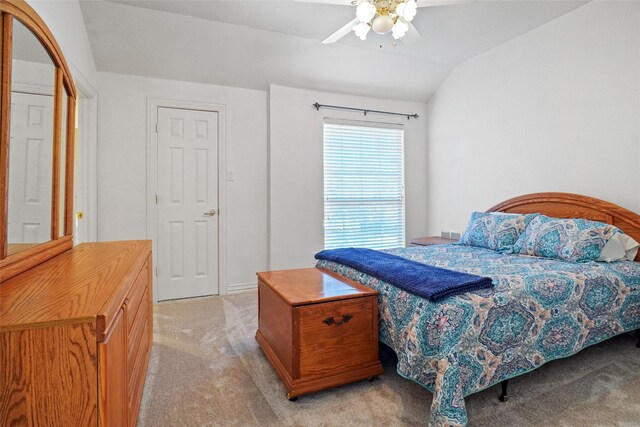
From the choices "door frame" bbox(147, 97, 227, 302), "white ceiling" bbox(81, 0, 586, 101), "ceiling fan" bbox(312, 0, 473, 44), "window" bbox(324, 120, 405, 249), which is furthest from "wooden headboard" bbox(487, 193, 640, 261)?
"door frame" bbox(147, 97, 227, 302)

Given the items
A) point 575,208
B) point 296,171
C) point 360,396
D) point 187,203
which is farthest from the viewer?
point 296,171

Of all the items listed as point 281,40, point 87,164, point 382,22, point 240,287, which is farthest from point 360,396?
point 281,40

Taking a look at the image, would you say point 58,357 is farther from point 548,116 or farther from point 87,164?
point 548,116

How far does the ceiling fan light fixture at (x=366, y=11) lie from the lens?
1.89 meters

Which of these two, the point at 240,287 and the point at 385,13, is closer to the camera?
the point at 385,13

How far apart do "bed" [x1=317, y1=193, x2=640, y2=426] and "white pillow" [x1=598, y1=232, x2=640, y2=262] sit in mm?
63

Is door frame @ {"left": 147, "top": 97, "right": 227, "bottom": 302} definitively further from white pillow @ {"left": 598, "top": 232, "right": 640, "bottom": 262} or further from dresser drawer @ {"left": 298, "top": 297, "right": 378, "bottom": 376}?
white pillow @ {"left": 598, "top": 232, "right": 640, "bottom": 262}

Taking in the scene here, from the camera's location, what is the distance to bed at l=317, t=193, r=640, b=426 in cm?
148

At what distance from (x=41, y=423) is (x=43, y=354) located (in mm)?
173

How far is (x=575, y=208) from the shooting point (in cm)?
290

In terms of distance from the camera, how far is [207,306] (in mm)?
3281

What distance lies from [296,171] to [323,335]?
98.7 inches

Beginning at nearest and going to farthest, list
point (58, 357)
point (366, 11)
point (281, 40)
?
point (58, 357) < point (366, 11) < point (281, 40)

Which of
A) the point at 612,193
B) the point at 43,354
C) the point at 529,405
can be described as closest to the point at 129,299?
the point at 43,354
